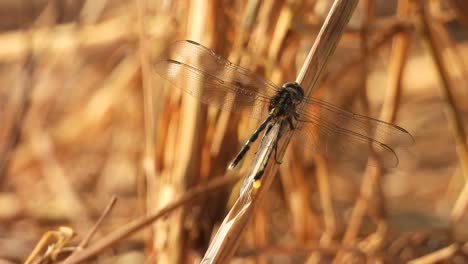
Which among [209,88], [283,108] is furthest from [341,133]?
[209,88]

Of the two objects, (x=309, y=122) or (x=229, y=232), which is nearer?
(x=229, y=232)

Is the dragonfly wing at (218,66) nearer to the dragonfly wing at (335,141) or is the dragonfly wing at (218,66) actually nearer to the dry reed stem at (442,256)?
the dragonfly wing at (335,141)

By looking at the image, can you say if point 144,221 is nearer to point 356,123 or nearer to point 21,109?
point 356,123

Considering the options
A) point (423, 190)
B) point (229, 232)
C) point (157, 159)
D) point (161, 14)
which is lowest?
point (229, 232)

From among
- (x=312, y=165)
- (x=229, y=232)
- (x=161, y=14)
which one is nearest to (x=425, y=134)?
(x=312, y=165)

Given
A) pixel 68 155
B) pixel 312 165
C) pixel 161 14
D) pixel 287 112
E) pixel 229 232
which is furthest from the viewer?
pixel 68 155

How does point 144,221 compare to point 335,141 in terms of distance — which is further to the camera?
point 335,141

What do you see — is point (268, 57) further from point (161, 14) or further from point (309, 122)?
point (161, 14)
